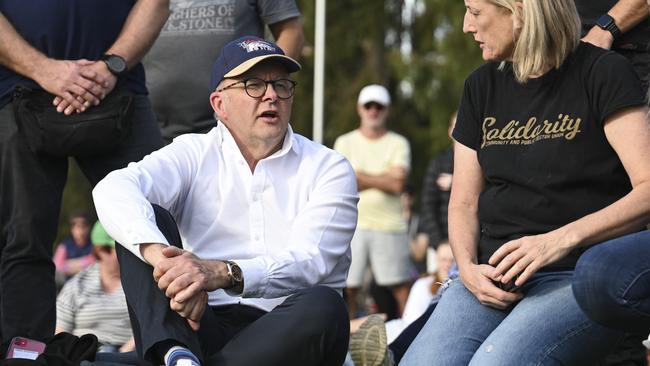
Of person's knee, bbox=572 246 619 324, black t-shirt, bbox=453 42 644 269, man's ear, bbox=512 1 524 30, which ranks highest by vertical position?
man's ear, bbox=512 1 524 30

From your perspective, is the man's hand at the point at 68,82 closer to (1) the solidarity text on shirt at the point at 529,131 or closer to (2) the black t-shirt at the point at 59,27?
(2) the black t-shirt at the point at 59,27

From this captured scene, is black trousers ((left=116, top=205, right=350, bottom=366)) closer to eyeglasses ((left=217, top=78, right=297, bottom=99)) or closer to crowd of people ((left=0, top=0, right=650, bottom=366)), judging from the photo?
crowd of people ((left=0, top=0, right=650, bottom=366))

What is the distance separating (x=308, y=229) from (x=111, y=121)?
3.54 ft

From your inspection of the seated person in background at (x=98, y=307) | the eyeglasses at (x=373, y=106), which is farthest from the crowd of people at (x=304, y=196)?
the eyeglasses at (x=373, y=106)

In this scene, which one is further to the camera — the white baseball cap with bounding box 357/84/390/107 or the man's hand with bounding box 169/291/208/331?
the white baseball cap with bounding box 357/84/390/107

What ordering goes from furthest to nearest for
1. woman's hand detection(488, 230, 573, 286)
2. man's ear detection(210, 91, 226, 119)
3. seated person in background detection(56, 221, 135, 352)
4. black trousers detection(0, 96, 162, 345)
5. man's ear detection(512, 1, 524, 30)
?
seated person in background detection(56, 221, 135, 352) → black trousers detection(0, 96, 162, 345) → man's ear detection(210, 91, 226, 119) → man's ear detection(512, 1, 524, 30) → woman's hand detection(488, 230, 573, 286)

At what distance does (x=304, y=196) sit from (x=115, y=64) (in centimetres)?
107

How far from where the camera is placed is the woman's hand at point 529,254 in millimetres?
4191

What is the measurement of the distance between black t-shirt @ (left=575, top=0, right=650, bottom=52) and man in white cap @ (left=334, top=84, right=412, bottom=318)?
5106 millimetres

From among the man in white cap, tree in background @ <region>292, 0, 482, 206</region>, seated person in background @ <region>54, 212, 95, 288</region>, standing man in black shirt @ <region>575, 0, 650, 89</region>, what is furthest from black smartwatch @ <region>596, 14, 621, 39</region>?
tree in background @ <region>292, 0, 482, 206</region>

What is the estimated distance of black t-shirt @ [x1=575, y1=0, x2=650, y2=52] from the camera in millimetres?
4906

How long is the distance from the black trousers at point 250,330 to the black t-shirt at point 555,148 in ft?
2.15

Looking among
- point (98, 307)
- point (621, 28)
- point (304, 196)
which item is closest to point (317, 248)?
point (304, 196)

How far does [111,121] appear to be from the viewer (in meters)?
5.17
